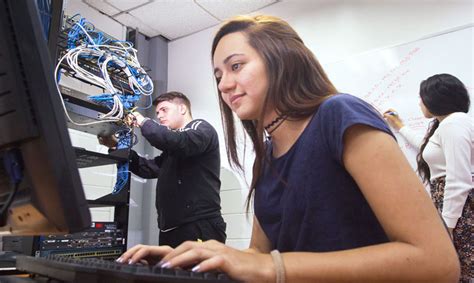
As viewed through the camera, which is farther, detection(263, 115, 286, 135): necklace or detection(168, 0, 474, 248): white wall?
detection(168, 0, 474, 248): white wall

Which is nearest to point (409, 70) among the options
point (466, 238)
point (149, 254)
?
point (466, 238)

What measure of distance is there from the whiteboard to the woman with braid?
190 millimetres

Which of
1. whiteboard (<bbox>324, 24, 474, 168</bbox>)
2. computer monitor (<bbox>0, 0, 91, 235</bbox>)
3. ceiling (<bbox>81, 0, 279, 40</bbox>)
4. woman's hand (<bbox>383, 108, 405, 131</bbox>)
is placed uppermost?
ceiling (<bbox>81, 0, 279, 40</bbox>)

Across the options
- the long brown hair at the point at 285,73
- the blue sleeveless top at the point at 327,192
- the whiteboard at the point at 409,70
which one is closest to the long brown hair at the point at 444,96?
the whiteboard at the point at 409,70

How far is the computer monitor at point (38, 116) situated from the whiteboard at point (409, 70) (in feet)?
6.65

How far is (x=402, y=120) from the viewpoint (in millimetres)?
2227

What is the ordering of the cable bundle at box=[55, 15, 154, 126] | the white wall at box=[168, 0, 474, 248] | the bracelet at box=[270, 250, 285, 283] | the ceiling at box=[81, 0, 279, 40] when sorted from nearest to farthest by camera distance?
the bracelet at box=[270, 250, 285, 283] < the cable bundle at box=[55, 15, 154, 126] < the white wall at box=[168, 0, 474, 248] < the ceiling at box=[81, 0, 279, 40]

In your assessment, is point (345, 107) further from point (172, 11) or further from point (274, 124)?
point (172, 11)

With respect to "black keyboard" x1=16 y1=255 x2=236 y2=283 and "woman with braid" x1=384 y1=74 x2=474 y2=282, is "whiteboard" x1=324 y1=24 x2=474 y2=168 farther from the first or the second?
"black keyboard" x1=16 y1=255 x2=236 y2=283

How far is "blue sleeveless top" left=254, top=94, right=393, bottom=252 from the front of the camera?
62cm

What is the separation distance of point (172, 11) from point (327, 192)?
8.80ft

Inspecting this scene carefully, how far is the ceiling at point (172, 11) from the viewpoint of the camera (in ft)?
9.52

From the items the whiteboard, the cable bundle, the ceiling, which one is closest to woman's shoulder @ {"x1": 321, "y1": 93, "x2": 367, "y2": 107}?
the cable bundle

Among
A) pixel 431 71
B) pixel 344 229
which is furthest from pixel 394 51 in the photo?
pixel 344 229
